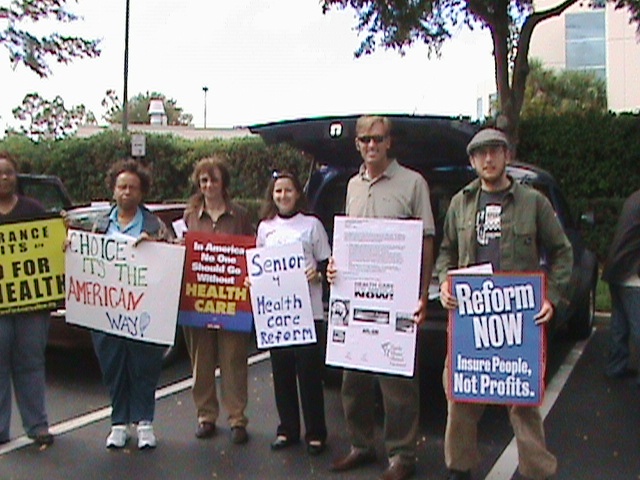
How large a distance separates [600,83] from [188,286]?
3786 cm

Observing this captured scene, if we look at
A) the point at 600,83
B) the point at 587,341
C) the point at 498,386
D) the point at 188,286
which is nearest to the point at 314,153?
the point at 188,286

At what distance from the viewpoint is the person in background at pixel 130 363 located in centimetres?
507

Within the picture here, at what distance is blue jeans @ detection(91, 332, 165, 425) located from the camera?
16.7 feet

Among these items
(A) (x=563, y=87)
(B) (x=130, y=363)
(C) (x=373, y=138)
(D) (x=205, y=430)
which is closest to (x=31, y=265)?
(B) (x=130, y=363)

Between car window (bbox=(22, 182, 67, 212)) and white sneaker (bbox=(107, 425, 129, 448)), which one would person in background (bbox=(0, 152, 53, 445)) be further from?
car window (bbox=(22, 182, 67, 212))

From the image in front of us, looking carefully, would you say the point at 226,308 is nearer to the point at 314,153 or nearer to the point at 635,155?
the point at 314,153

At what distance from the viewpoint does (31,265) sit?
5199 millimetres

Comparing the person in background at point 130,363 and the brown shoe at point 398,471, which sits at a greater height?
the person in background at point 130,363

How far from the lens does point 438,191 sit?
5.87m

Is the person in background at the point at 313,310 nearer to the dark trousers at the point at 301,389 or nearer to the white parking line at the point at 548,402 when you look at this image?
the dark trousers at the point at 301,389

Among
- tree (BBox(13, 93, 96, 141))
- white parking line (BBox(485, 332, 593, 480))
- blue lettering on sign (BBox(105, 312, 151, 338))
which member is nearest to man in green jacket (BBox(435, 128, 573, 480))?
white parking line (BBox(485, 332, 593, 480))

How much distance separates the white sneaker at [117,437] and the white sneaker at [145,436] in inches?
4.2

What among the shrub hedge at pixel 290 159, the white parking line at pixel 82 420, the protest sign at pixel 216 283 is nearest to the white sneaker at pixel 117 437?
the white parking line at pixel 82 420

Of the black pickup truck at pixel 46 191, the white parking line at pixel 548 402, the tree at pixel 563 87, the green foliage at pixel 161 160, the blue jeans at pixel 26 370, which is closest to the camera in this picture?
the white parking line at pixel 548 402
